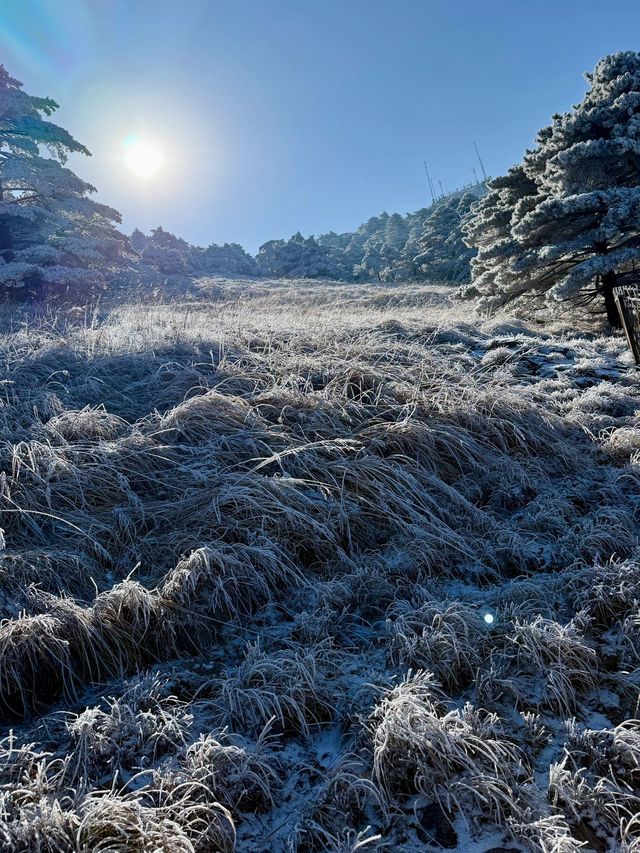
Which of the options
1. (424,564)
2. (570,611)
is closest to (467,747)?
(570,611)

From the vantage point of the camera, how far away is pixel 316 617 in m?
2.45

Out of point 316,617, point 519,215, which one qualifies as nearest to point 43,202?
point 519,215

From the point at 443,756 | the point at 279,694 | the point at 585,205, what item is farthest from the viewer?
the point at 585,205

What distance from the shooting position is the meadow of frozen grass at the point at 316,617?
59.7 inches

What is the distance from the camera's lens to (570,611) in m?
2.39

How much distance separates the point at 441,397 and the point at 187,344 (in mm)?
3465

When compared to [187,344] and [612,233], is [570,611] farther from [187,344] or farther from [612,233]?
[612,233]

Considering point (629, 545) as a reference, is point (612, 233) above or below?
above

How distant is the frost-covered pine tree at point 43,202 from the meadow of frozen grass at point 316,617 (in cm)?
1319

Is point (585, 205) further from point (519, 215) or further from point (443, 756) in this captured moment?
point (443, 756)

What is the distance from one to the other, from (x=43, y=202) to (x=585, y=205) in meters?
17.8

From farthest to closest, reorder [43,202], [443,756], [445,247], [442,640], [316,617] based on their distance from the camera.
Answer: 1. [445,247]
2. [43,202]
3. [316,617]
4. [442,640]
5. [443,756]

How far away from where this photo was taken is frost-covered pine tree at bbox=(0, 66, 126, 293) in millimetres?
15867

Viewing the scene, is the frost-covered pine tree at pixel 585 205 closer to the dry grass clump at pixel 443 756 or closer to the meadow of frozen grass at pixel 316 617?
the meadow of frozen grass at pixel 316 617
